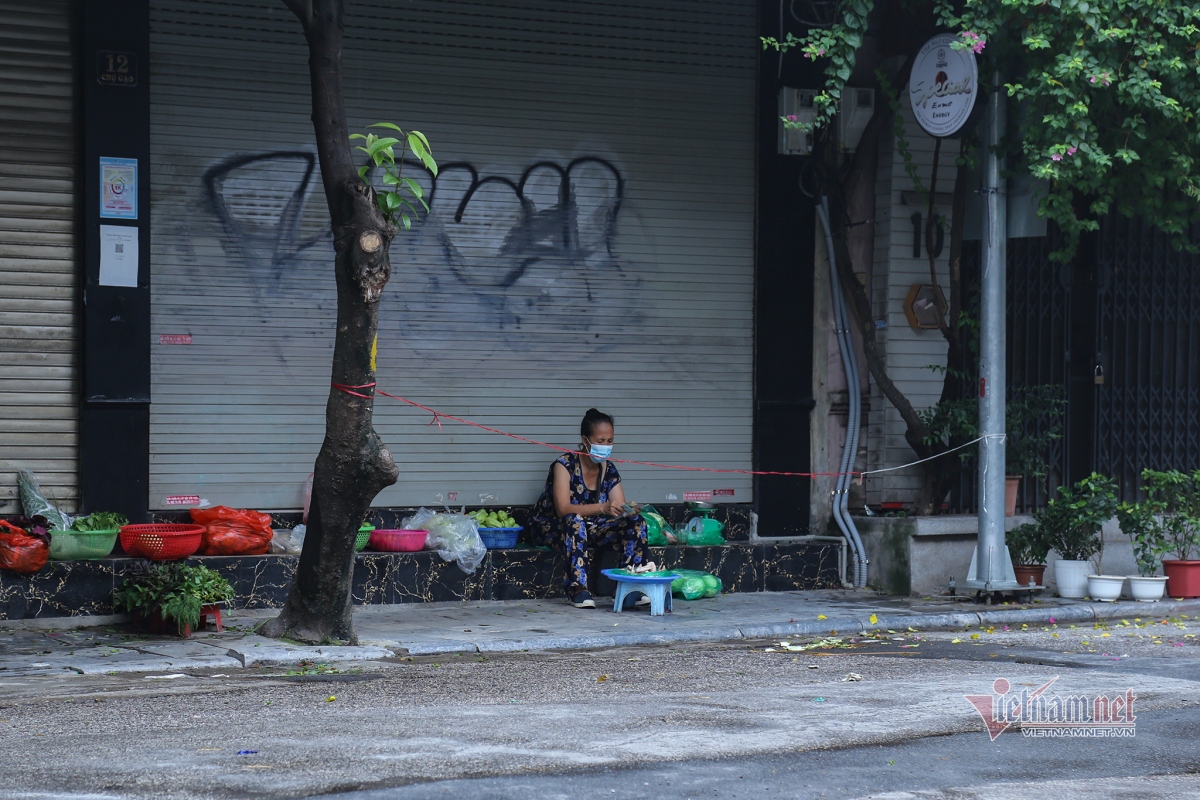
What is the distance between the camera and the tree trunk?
879cm

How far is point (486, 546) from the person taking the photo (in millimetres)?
11633

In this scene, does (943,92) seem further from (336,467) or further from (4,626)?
(4,626)

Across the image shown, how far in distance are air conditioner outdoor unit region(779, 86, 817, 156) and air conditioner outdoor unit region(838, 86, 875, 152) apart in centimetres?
33

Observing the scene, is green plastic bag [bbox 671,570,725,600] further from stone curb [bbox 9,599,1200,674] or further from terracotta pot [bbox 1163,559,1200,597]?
terracotta pot [bbox 1163,559,1200,597]

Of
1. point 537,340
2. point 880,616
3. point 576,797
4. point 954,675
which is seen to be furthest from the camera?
point 537,340

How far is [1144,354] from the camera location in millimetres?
14609

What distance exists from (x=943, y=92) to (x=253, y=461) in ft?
20.3

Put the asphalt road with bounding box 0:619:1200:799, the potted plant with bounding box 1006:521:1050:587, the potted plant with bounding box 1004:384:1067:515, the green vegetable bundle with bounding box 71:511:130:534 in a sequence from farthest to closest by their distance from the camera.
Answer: the potted plant with bounding box 1004:384:1067:515 < the potted plant with bounding box 1006:521:1050:587 < the green vegetable bundle with bounding box 71:511:130:534 < the asphalt road with bounding box 0:619:1200:799

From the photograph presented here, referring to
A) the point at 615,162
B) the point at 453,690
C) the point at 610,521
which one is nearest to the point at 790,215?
the point at 615,162

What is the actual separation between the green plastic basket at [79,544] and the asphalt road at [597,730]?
6.81 ft

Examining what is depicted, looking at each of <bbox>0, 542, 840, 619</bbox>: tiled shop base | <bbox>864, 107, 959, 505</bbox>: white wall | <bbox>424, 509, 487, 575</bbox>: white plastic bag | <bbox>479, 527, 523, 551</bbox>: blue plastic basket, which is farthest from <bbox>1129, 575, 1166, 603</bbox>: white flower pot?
<bbox>424, 509, 487, 575</bbox>: white plastic bag

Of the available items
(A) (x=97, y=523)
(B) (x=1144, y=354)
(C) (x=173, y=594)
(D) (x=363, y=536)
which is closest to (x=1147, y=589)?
(B) (x=1144, y=354)

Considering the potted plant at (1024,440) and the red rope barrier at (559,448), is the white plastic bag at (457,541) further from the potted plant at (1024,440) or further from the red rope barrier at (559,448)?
the potted plant at (1024,440)

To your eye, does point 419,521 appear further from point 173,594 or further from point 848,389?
point 848,389
